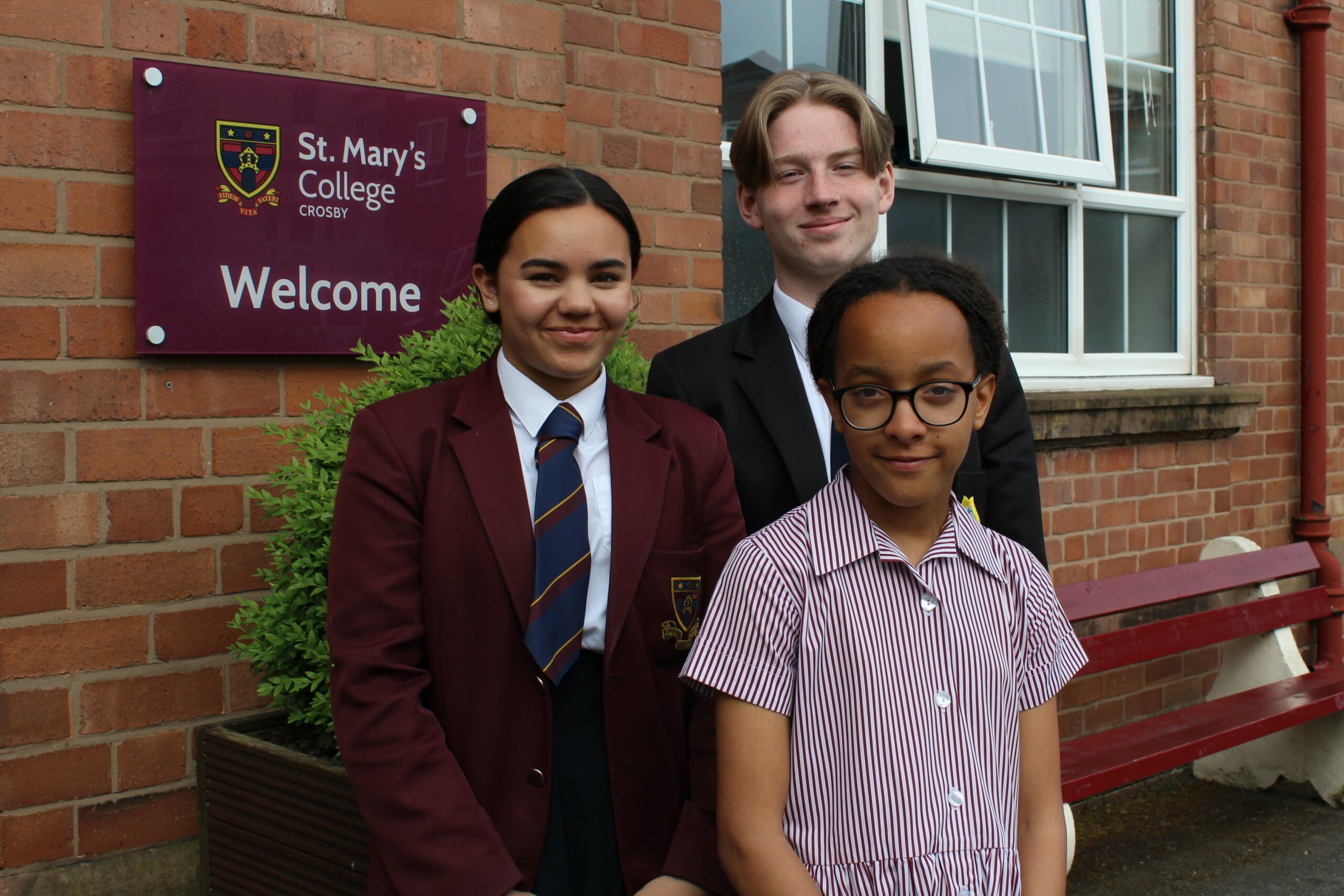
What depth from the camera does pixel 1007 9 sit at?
4.79 m

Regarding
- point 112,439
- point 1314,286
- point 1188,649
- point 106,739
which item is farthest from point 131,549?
point 1314,286

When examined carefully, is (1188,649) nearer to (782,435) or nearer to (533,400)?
(782,435)

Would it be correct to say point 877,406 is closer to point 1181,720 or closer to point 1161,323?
point 1181,720

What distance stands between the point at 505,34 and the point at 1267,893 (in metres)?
3.49

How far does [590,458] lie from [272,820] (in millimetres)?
1161

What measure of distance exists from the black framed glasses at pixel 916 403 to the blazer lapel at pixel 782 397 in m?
0.48

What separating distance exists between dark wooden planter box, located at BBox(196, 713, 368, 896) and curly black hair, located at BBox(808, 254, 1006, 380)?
1.23 m

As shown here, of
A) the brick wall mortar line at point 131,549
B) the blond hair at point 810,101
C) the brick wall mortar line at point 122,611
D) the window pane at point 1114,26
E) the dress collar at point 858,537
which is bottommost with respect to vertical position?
the brick wall mortar line at point 122,611

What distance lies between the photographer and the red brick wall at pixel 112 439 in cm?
263

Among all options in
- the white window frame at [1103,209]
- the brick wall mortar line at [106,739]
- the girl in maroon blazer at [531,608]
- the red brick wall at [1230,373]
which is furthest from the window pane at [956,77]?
the brick wall mortar line at [106,739]

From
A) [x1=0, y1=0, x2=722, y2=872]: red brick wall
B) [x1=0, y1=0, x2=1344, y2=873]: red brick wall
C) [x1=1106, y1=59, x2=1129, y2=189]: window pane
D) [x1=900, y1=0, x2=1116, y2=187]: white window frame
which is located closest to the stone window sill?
[x1=900, y1=0, x2=1116, y2=187]: white window frame

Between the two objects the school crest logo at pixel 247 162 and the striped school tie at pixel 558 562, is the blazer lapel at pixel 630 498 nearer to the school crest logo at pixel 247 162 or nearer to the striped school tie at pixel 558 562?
the striped school tie at pixel 558 562

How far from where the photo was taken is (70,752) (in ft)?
8.89

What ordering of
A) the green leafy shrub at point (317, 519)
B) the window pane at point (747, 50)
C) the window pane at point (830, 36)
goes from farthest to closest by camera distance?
1. the window pane at point (830, 36)
2. the window pane at point (747, 50)
3. the green leafy shrub at point (317, 519)
